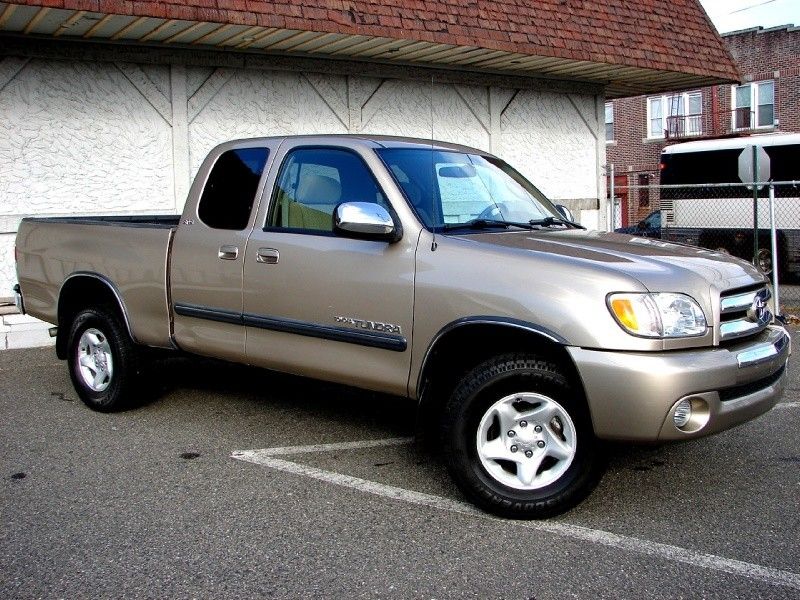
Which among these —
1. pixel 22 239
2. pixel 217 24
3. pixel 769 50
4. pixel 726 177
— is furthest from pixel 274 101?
pixel 769 50

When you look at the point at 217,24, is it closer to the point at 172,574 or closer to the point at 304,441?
the point at 304,441

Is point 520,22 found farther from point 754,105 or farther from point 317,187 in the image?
point 754,105

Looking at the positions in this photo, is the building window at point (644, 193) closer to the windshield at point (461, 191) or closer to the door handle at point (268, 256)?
the windshield at point (461, 191)

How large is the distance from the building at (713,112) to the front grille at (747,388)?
27176mm

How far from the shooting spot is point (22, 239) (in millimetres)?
7391

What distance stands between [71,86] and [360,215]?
22.4 ft

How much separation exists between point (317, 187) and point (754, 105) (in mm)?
31356

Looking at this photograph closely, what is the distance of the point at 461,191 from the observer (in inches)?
215

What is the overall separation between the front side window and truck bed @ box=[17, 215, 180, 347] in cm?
100

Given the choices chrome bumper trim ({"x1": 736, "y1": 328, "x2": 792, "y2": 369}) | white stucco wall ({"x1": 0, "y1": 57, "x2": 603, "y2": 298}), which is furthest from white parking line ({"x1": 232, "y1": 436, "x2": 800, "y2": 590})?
white stucco wall ({"x1": 0, "y1": 57, "x2": 603, "y2": 298})

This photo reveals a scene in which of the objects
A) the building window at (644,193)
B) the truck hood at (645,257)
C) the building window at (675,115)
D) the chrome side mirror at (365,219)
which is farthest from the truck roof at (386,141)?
the building window at (675,115)

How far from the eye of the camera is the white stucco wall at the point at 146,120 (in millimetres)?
10289

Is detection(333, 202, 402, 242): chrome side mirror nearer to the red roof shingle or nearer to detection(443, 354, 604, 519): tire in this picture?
detection(443, 354, 604, 519): tire

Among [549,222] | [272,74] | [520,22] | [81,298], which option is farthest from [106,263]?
[520,22]
